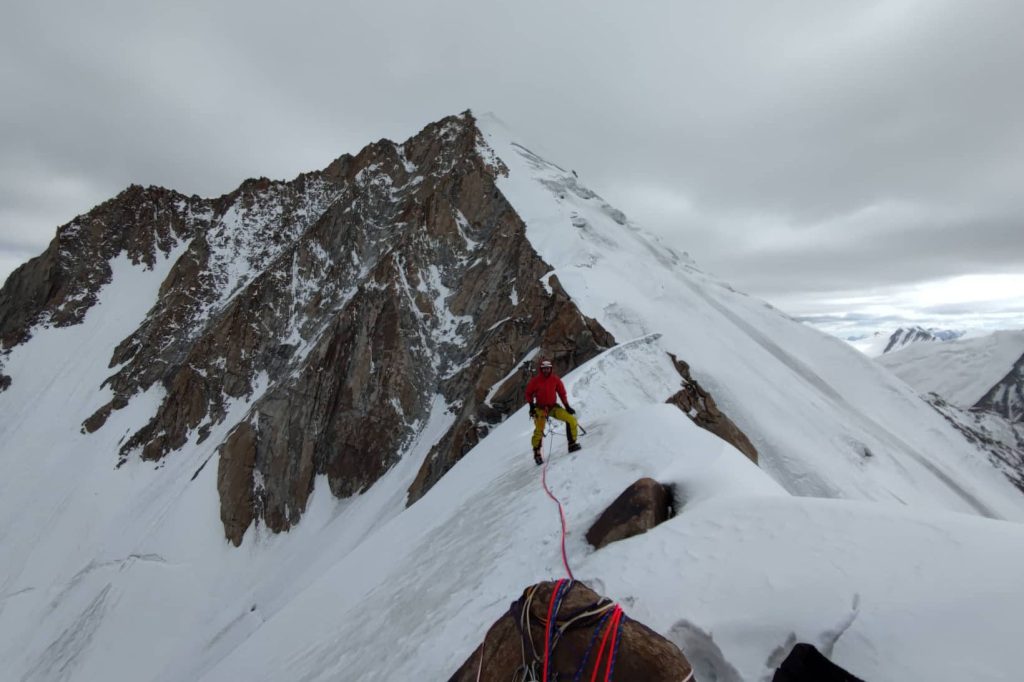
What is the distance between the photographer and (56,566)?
1527 inches

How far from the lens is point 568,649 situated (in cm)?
329

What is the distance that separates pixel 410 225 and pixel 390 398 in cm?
1758

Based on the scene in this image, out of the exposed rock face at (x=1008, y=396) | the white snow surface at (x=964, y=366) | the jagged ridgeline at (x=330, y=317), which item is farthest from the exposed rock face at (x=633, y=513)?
the white snow surface at (x=964, y=366)

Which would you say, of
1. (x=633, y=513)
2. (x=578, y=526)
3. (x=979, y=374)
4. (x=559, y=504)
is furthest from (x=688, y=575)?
(x=979, y=374)

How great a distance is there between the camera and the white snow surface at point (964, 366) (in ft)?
439

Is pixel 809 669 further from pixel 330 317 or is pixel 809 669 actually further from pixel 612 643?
pixel 330 317

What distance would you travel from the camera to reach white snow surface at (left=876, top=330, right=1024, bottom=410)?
439ft

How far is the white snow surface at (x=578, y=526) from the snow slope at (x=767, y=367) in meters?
0.26

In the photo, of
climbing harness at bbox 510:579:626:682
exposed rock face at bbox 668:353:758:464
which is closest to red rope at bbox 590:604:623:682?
climbing harness at bbox 510:579:626:682

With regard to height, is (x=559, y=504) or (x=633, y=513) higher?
(x=633, y=513)

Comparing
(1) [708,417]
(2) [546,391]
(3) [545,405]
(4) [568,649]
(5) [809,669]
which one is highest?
A: (2) [546,391]

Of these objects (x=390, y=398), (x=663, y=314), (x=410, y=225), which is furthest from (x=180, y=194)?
(x=663, y=314)

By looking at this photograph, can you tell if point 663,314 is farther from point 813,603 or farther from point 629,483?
point 813,603

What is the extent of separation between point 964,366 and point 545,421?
675 feet
